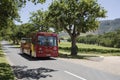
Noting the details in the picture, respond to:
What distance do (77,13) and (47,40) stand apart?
36.0ft

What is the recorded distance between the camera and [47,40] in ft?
101

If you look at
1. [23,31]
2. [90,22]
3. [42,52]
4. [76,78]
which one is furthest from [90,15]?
[23,31]

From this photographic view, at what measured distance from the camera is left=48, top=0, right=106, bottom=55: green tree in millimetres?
40312

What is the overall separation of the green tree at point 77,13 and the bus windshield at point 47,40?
33.0 ft

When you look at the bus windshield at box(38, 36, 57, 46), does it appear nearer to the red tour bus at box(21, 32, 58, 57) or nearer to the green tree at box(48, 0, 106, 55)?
the red tour bus at box(21, 32, 58, 57)

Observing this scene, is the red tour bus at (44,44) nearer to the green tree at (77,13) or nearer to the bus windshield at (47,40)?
the bus windshield at (47,40)

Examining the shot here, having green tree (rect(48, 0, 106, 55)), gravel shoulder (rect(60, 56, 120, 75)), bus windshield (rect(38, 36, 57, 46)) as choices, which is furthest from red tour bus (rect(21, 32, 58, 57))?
green tree (rect(48, 0, 106, 55))

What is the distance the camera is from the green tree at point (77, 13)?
40.3 meters

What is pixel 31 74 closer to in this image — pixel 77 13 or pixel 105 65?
pixel 105 65

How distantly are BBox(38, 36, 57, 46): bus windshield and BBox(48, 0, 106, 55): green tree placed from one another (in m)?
10.1

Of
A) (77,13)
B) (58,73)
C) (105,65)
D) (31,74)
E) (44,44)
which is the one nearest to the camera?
(31,74)

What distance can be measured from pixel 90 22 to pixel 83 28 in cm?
130

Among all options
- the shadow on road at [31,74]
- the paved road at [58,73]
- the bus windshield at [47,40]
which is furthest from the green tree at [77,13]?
the shadow on road at [31,74]

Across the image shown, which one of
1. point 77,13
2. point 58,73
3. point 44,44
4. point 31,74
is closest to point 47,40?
point 44,44
